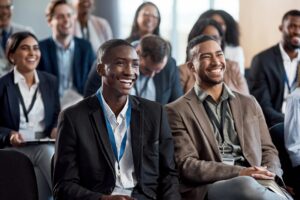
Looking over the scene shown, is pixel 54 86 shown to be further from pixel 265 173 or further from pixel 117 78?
pixel 265 173

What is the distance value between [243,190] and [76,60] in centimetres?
246

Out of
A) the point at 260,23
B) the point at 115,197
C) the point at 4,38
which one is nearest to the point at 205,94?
the point at 115,197

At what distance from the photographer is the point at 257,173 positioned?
114 inches

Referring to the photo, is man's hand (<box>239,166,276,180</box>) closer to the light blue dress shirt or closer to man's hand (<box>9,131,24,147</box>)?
man's hand (<box>9,131,24,147</box>)

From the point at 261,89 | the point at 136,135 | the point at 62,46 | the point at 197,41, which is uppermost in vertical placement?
the point at 197,41

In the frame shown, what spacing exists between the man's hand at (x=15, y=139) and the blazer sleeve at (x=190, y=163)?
3.52ft

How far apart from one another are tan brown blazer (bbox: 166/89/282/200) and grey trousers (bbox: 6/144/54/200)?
934 millimetres

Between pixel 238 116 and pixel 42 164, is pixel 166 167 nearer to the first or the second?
pixel 238 116

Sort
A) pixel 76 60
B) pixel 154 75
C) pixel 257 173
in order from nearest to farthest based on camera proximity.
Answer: pixel 257 173 < pixel 154 75 < pixel 76 60

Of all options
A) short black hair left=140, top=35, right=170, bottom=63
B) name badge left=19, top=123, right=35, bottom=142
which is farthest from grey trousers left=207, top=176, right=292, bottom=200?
name badge left=19, top=123, right=35, bottom=142

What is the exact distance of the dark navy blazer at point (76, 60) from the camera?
480 cm

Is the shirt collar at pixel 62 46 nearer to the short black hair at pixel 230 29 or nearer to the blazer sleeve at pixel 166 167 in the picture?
the short black hair at pixel 230 29

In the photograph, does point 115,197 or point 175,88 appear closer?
point 115,197

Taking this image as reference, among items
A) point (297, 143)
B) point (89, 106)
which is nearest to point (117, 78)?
point (89, 106)
